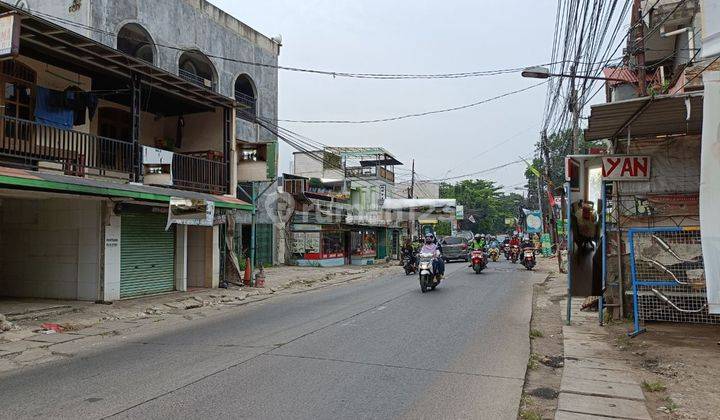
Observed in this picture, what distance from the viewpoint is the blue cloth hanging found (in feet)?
40.2

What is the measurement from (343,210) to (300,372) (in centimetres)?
2668

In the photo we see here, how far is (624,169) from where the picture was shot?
8.56 meters

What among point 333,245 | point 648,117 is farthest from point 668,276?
point 333,245

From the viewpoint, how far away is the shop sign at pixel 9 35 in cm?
894

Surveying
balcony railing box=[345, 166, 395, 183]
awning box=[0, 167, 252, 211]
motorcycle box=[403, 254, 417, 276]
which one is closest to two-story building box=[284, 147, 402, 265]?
balcony railing box=[345, 166, 395, 183]

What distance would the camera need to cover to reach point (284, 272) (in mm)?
24031

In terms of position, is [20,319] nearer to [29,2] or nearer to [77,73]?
[77,73]

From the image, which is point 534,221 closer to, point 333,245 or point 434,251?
point 333,245

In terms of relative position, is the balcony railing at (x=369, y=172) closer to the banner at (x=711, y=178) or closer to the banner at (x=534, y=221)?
the banner at (x=534, y=221)

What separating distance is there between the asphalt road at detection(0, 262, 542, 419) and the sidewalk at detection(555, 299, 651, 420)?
526 millimetres

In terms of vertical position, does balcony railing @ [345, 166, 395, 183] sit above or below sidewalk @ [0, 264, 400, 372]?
above

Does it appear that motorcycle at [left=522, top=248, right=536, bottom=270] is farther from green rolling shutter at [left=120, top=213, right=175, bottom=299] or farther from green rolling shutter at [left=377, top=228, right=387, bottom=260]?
green rolling shutter at [left=120, top=213, right=175, bottom=299]

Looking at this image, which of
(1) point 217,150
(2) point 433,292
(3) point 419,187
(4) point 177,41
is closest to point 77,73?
(1) point 217,150

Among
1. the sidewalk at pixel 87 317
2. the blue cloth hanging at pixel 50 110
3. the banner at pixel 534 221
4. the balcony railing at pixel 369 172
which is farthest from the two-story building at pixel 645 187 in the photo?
the banner at pixel 534 221
